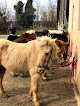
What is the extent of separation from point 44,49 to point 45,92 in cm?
176

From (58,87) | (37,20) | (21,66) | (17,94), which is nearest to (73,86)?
(58,87)

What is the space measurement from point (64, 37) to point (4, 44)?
16.5 ft

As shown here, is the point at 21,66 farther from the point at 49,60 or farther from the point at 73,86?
the point at 73,86

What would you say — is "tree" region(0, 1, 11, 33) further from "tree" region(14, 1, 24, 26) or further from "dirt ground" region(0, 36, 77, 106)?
"dirt ground" region(0, 36, 77, 106)

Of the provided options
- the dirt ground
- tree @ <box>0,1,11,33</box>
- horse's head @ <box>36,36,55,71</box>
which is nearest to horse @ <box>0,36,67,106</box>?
horse's head @ <box>36,36,55,71</box>

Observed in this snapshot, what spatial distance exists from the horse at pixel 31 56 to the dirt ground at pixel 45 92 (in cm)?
52

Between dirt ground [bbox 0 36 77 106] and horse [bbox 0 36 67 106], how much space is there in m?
0.52

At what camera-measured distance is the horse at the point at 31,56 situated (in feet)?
9.82

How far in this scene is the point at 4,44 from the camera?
3418 millimetres

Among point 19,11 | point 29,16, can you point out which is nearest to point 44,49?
point 29,16

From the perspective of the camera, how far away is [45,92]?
13.6 feet

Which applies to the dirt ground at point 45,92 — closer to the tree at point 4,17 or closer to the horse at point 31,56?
the horse at point 31,56

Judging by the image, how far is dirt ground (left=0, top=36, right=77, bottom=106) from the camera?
3.53 metres

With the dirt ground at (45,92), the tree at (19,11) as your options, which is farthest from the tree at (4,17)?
the dirt ground at (45,92)
